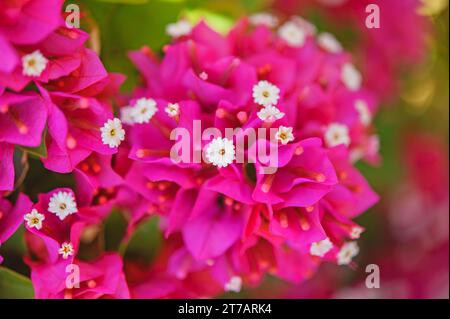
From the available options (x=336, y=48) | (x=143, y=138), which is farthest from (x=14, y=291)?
(x=336, y=48)

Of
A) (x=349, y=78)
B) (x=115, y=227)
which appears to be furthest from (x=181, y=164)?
(x=349, y=78)

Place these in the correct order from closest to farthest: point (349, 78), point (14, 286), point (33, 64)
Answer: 1. point (33, 64)
2. point (14, 286)
3. point (349, 78)

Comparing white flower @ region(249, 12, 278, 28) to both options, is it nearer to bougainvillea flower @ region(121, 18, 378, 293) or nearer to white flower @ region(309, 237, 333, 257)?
bougainvillea flower @ region(121, 18, 378, 293)

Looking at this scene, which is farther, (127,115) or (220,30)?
(220,30)

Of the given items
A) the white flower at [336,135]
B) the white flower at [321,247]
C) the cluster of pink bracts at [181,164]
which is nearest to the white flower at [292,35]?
the cluster of pink bracts at [181,164]

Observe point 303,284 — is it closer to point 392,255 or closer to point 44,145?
point 392,255

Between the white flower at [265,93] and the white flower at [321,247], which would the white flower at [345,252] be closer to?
the white flower at [321,247]

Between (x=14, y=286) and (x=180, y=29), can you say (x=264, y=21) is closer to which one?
(x=180, y=29)
